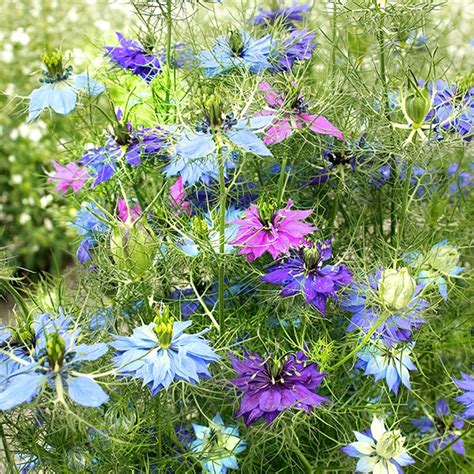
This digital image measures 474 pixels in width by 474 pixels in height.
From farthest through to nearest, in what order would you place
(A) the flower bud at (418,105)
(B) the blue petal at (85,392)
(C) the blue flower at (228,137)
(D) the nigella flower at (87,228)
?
(D) the nigella flower at (87,228)
(A) the flower bud at (418,105)
(C) the blue flower at (228,137)
(B) the blue petal at (85,392)

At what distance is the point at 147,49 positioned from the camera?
3.29 feet

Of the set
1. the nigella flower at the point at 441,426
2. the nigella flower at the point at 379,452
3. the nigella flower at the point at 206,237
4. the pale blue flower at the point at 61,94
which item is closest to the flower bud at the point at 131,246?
the nigella flower at the point at 206,237

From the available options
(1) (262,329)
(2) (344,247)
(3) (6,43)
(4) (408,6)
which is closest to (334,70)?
(4) (408,6)

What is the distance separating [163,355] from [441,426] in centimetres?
49

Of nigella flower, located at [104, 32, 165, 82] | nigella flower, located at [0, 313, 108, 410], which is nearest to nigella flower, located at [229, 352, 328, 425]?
nigella flower, located at [0, 313, 108, 410]

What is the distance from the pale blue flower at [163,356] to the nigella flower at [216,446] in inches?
5.4

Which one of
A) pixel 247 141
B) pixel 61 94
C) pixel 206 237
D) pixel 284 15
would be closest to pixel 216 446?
pixel 206 237

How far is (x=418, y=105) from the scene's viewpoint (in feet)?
2.75

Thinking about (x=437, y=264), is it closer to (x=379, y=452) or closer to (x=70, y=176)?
(x=379, y=452)

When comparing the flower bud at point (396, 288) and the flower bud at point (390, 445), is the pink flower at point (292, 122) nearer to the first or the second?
the flower bud at point (396, 288)

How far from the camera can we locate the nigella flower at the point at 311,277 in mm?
801

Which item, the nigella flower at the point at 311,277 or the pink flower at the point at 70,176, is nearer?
the nigella flower at the point at 311,277

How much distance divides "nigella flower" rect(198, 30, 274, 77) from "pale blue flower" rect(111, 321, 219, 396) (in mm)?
355

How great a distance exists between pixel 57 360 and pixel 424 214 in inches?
23.7
